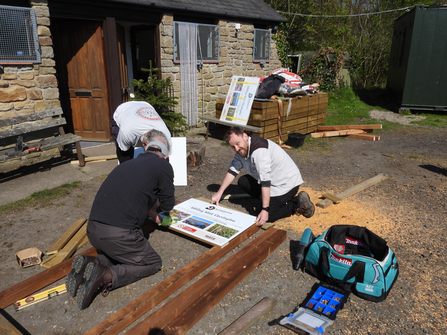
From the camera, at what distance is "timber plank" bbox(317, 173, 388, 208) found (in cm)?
522

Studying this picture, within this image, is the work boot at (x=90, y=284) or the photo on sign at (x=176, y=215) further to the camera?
the photo on sign at (x=176, y=215)

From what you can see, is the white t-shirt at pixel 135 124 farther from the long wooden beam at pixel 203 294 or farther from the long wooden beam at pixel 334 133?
the long wooden beam at pixel 334 133

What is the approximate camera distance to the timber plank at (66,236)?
3.87m

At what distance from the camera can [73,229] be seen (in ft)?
14.0

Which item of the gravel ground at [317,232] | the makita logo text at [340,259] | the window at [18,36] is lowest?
the gravel ground at [317,232]

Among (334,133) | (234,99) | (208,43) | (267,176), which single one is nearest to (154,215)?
(267,176)

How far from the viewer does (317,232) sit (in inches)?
178

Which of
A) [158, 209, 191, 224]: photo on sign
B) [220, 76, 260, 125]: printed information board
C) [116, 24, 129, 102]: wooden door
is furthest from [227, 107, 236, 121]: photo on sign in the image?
[158, 209, 191, 224]: photo on sign

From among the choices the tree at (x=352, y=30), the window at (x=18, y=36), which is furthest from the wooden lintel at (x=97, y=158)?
the tree at (x=352, y=30)

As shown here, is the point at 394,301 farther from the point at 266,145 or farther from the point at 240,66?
the point at 240,66

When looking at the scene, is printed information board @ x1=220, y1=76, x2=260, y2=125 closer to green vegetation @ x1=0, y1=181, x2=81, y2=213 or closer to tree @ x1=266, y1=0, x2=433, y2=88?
green vegetation @ x1=0, y1=181, x2=81, y2=213

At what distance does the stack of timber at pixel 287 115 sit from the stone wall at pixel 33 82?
4.30m

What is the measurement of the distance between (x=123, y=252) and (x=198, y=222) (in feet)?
3.96

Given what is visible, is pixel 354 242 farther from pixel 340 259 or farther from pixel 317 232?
pixel 317 232
